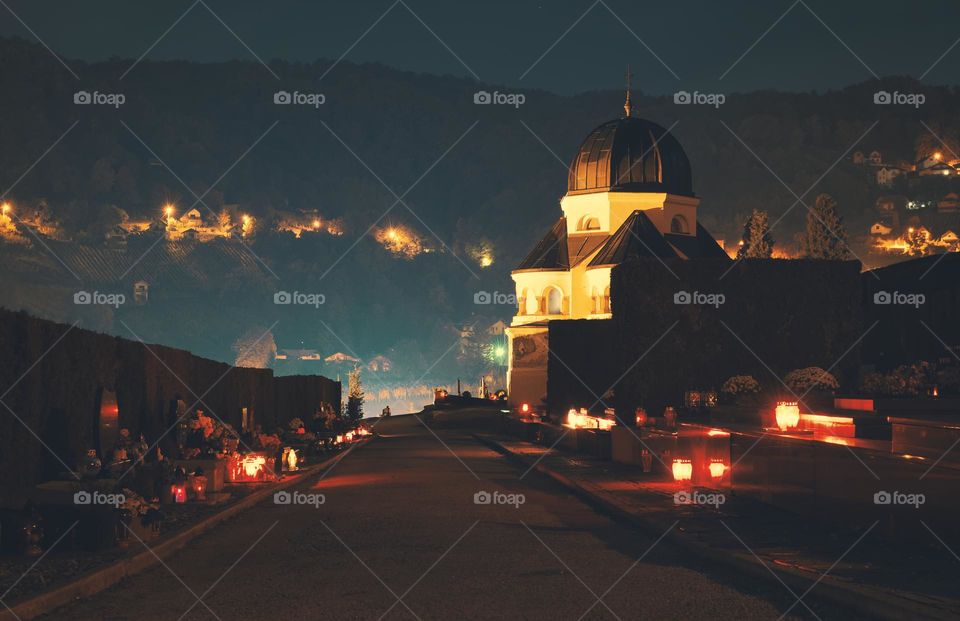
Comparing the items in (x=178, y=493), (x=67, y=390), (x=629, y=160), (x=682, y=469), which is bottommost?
(x=178, y=493)

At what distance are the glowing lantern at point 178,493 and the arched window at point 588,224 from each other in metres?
73.7

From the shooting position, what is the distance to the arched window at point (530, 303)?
9544cm

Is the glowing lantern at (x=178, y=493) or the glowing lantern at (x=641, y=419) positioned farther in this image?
the glowing lantern at (x=641, y=419)

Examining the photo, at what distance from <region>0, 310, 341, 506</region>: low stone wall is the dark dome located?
60.5 m

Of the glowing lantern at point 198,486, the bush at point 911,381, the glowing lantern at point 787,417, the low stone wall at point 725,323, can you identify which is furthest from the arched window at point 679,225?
the glowing lantern at point 198,486

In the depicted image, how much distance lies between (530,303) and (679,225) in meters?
12.5

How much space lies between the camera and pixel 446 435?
63.3 meters

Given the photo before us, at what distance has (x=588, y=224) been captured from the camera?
9406 centimetres

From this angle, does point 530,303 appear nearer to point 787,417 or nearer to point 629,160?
point 629,160

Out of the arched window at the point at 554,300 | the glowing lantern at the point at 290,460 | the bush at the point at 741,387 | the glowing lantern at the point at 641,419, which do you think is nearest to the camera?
the glowing lantern at the point at 290,460

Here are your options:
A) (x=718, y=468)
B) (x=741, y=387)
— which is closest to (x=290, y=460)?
(x=741, y=387)

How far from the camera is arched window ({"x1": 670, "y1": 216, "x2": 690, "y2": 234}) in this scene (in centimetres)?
9379

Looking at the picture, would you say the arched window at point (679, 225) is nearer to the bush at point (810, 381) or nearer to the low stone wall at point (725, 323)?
the low stone wall at point (725, 323)

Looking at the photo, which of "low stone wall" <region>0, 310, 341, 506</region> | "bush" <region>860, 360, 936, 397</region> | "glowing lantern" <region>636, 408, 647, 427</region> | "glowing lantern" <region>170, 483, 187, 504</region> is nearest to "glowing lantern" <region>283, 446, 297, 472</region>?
"low stone wall" <region>0, 310, 341, 506</region>
